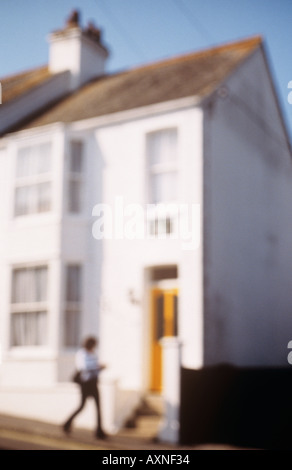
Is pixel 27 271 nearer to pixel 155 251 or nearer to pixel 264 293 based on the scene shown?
pixel 155 251

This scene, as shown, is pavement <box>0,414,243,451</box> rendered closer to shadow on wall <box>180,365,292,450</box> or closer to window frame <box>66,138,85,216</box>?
shadow on wall <box>180,365,292,450</box>

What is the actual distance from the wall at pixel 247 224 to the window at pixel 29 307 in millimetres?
2975

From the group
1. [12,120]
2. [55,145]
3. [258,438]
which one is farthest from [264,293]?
[12,120]

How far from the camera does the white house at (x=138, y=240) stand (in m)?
10.9

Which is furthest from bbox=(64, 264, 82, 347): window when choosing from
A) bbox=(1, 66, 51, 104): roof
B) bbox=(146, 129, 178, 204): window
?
bbox=(1, 66, 51, 104): roof

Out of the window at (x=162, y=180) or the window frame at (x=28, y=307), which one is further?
the window frame at (x=28, y=307)

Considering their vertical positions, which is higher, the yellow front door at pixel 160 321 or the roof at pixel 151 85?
the roof at pixel 151 85

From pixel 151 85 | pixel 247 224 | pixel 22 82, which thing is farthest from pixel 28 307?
pixel 22 82

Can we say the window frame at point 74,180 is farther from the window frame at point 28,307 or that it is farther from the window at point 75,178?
the window frame at point 28,307

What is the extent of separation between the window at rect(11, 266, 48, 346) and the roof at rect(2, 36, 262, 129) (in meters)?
3.07

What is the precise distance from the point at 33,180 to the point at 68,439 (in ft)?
16.8

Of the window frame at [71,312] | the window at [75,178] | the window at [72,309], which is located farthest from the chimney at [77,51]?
the window frame at [71,312]

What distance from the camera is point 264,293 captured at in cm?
1286

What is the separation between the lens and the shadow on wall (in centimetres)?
936
